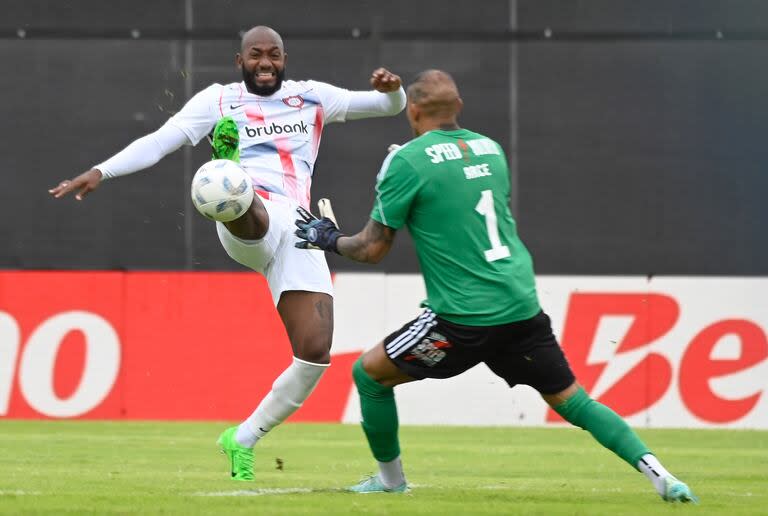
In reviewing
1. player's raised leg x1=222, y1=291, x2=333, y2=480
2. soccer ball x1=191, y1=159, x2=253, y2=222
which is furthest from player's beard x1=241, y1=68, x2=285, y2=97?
player's raised leg x1=222, y1=291, x2=333, y2=480

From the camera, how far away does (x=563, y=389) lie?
269 inches

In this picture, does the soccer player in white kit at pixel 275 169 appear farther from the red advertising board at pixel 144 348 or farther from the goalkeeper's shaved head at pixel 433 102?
the red advertising board at pixel 144 348

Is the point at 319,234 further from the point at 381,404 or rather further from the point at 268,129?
the point at 268,129

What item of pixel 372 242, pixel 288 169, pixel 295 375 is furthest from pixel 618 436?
pixel 288 169

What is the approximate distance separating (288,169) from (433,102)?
65.9 inches

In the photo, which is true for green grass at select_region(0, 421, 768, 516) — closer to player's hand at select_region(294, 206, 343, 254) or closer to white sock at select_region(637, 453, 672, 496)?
white sock at select_region(637, 453, 672, 496)

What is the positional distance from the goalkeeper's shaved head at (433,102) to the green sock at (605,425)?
1.35 meters

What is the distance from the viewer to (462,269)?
669cm

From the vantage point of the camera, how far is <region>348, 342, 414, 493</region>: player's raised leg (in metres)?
6.87

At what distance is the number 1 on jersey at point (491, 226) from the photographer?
672 centimetres

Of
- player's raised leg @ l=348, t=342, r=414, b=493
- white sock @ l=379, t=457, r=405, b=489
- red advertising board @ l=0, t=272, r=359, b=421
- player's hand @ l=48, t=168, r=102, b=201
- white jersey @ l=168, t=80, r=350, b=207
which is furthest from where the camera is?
red advertising board @ l=0, t=272, r=359, b=421

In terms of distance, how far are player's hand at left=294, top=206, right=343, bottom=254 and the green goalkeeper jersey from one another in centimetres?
28

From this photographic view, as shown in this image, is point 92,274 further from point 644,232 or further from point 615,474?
point 615,474

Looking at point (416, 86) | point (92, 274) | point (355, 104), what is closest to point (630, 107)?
point (92, 274)
